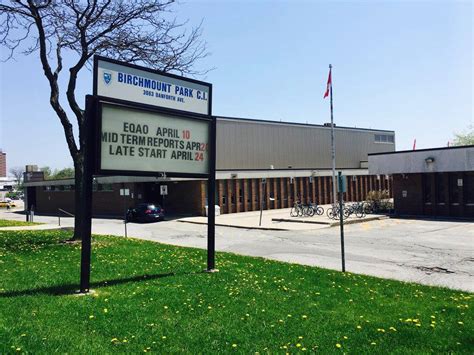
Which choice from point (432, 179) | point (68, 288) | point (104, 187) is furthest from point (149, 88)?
point (104, 187)

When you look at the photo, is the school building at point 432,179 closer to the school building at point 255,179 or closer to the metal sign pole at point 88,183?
the school building at point 255,179

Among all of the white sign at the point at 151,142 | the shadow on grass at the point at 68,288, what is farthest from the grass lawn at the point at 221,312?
the white sign at the point at 151,142

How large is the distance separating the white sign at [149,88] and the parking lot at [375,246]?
20.8 ft

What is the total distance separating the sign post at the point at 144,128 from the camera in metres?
8.15

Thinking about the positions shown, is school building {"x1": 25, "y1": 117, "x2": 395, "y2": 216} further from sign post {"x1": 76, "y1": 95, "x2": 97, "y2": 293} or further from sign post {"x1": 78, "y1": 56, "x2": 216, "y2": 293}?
sign post {"x1": 76, "y1": 95, "x2": 97, "y2": 293}

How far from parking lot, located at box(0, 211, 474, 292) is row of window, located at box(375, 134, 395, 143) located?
112 feet

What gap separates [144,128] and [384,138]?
56.5m

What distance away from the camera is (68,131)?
16.8 m

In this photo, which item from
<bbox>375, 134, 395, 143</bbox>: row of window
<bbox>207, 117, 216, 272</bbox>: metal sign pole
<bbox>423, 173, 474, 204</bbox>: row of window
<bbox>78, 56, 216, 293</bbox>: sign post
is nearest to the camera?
<bbox>78, 56, 216, 293</bbox>: sign post

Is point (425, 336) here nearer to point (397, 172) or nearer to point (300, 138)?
point (397, 172)

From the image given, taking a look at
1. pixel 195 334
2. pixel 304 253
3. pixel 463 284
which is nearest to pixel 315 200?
pixel 304 253

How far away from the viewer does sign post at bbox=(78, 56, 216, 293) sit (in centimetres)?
815

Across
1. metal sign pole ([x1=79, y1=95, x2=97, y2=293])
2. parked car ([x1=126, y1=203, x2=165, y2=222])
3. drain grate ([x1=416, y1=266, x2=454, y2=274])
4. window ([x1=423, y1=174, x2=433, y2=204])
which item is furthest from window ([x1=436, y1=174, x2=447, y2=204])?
metal sign pole ([x1=79, y1=95, x2=97, y2=293])

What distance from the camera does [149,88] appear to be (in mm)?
9281
